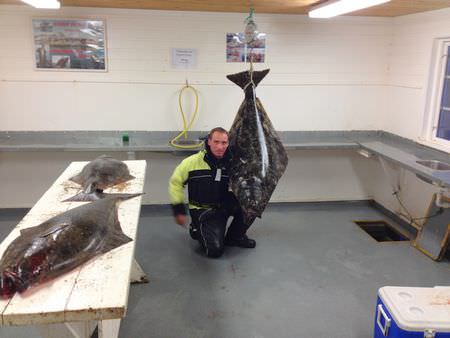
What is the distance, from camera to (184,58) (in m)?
4.37

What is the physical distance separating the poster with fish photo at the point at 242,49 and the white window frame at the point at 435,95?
175 cm

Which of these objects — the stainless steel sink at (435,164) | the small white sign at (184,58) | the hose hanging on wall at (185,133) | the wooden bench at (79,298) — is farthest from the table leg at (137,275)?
the stainless steel sink at (435,164)

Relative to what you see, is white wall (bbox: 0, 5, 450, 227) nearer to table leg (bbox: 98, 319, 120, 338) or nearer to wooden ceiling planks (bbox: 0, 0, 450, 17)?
wooden ceiling planks (bbox: 0, 0, 450, 17)

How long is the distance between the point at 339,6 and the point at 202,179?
1.93m

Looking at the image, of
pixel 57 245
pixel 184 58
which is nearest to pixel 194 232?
pixel 184 58

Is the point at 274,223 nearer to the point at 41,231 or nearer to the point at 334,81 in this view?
the point at 334,81

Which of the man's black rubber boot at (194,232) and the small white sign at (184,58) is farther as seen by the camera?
the small white sign at (184,58)

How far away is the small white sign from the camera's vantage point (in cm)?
435

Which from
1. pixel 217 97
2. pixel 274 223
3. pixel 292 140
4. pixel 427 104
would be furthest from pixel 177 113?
pixel 427 104

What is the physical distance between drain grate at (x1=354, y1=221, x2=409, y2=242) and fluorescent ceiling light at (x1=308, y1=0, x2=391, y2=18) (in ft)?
7.49

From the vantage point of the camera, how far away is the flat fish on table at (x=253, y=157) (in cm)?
313

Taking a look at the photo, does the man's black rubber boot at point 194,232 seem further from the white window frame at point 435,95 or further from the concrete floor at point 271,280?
the white window frame at point 435,95

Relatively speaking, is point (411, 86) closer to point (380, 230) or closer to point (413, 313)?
point (380, 230)

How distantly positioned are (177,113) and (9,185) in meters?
2.09
